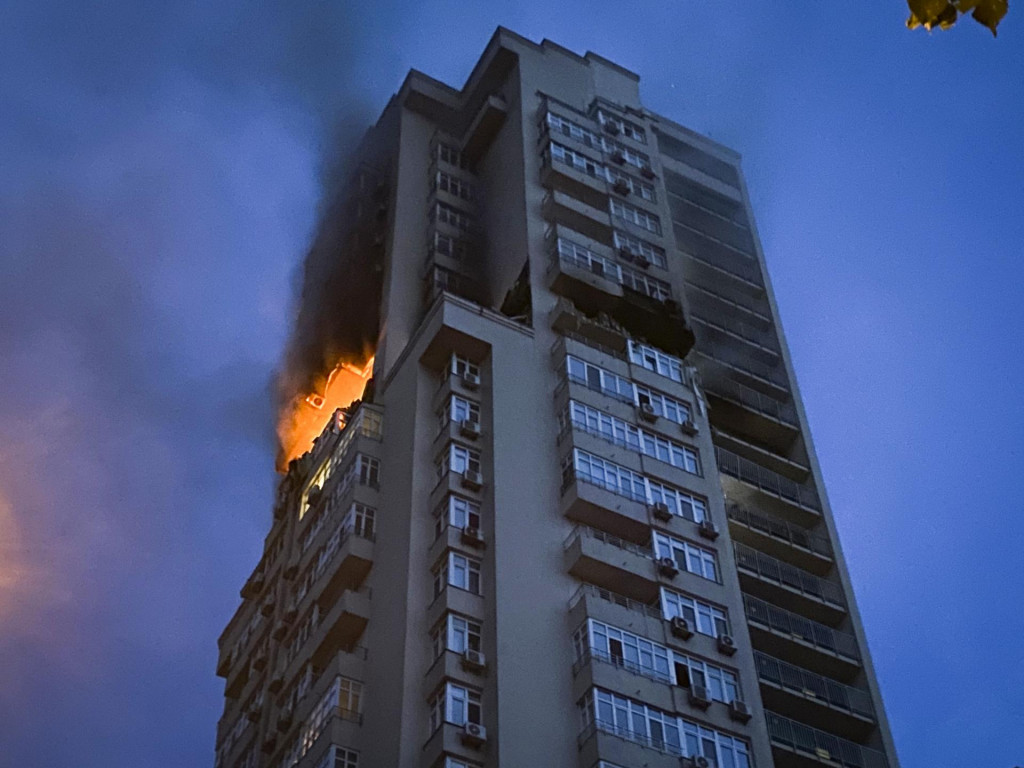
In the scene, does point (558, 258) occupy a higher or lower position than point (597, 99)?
lower

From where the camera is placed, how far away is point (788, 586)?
144 feet

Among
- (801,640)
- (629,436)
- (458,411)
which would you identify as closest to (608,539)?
(629,436)

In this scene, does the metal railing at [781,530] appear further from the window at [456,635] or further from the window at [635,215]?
the window at [635,215]

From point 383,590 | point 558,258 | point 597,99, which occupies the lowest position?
point 383,590

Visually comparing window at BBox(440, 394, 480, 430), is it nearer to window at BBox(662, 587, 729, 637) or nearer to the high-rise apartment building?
the high-rise apartment building

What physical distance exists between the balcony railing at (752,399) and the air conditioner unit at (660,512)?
29.0 ft

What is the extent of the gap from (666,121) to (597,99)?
17.1 feet

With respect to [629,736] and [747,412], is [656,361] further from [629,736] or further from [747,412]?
[629,736]

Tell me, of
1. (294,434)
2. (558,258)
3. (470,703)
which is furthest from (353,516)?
(294,434)

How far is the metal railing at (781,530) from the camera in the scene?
45.0m

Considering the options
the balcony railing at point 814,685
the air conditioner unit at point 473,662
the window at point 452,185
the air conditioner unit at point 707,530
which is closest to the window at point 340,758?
the air conditioner unit at point 473,662

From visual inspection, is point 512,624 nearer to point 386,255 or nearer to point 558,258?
point 558,258

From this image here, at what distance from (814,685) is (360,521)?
1443 cm

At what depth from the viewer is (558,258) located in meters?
49.8
